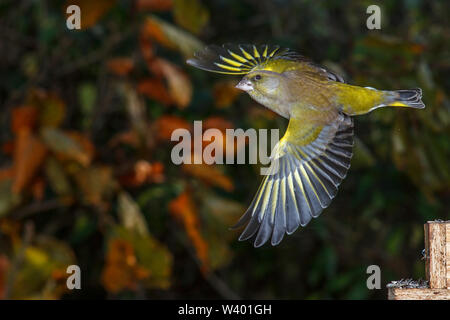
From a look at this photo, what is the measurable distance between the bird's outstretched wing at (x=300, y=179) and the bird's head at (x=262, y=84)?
0.05 m

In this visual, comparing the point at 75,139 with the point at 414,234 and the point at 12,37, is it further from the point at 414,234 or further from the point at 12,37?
the point at 414,234

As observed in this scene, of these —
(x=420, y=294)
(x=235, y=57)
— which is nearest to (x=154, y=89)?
(x=235, y=57)

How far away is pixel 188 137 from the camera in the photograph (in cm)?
183

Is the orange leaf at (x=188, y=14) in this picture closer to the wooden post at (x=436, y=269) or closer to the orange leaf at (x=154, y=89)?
the orange leaf at (x=154, y=89)

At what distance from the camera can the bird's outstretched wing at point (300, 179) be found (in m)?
0.64

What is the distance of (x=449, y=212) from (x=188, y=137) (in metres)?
1.17

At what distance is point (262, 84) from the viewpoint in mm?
686

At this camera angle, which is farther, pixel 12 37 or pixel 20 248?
pixel 12 37

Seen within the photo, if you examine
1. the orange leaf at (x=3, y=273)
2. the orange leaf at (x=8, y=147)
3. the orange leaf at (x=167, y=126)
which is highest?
the orange leaf at (x=167, y=126)

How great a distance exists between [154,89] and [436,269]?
139cm

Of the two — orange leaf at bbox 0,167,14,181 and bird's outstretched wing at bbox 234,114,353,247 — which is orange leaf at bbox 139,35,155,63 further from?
bird's outstretched wing at bbox 234,114,353,247

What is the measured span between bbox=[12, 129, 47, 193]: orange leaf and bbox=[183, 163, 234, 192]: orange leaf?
0.41 m

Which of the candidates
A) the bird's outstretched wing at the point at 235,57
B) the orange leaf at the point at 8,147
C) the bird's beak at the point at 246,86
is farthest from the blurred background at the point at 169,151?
the bird's beak at the point at 246,86

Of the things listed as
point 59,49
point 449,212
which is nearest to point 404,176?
point 449,212
